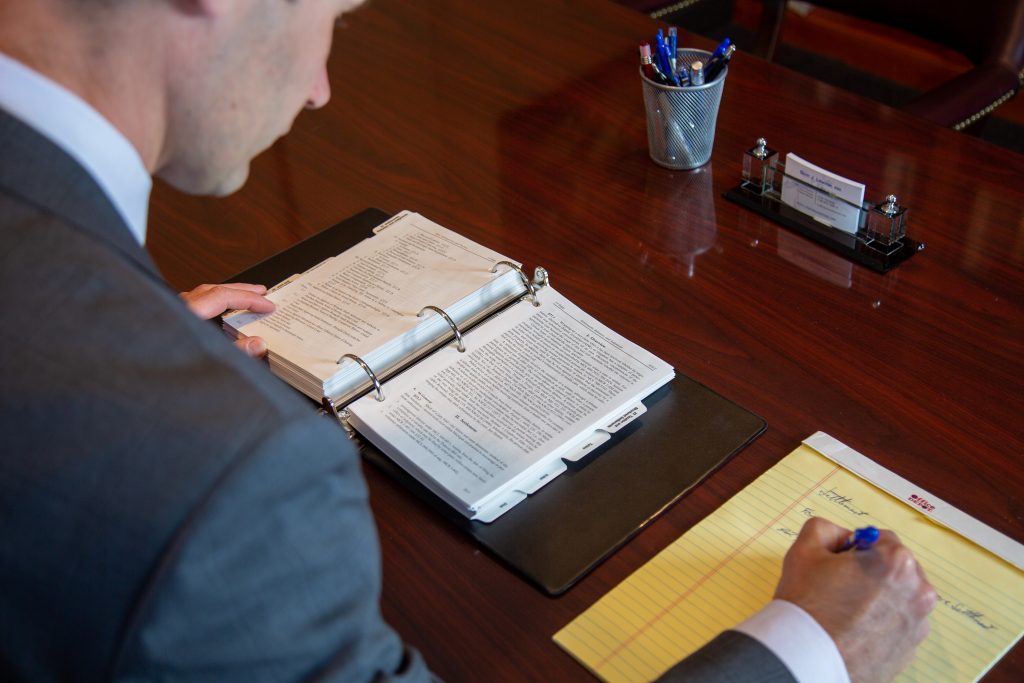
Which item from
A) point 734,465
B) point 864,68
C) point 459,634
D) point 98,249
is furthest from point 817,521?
point 864,68

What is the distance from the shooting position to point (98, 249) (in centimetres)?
71

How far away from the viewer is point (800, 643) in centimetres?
82

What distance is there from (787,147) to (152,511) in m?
1.07

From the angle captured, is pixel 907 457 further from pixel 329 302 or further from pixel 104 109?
pixel 104 109

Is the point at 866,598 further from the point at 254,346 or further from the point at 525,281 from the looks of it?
the point at 254,346

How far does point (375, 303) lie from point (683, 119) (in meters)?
0.49

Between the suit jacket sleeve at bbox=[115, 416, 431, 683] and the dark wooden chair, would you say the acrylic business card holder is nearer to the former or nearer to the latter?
the dark wooden chair

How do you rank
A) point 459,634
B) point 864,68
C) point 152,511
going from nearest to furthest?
point 152,511 < point 459,634 < point 864,68

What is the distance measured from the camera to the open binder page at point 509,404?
993 mm

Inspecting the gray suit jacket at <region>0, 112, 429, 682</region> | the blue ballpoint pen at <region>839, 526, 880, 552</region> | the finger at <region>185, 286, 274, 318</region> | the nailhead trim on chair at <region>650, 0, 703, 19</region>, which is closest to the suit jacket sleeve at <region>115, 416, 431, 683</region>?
the gray suit jacket at <region>0, 112, 429, 682</region>

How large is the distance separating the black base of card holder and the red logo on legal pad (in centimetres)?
35

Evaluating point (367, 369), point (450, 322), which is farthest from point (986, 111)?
point (367, 369)

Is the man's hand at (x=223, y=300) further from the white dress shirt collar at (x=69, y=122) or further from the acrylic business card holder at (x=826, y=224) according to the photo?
the acrylic business card holder at (x=826, y=224)

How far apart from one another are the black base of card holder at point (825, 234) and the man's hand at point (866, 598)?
1.46ft
